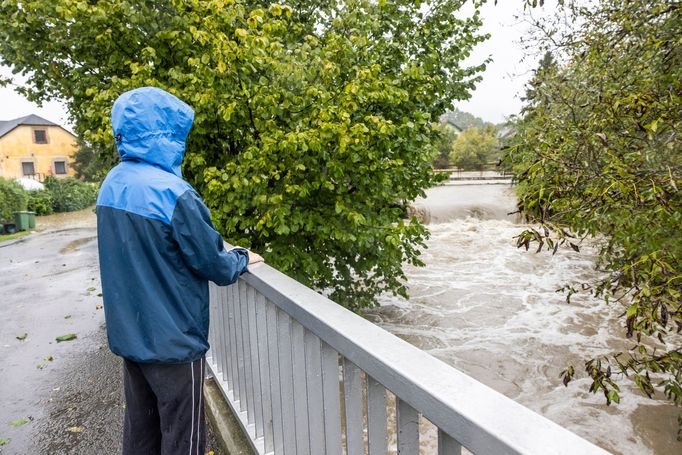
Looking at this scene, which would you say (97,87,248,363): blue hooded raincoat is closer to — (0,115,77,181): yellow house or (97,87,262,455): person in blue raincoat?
(97,87,262,455): person in blue raincoat

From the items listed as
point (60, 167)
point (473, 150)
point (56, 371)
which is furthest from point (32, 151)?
point (56, 371)

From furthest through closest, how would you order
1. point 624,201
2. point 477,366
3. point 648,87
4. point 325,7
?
point 477,366 → point 325,7 → point 648,87 → point 624,201

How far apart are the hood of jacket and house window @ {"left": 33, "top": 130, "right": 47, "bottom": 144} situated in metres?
54.2

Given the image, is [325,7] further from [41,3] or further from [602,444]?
[602,444]

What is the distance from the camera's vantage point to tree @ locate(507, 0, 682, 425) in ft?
9.36

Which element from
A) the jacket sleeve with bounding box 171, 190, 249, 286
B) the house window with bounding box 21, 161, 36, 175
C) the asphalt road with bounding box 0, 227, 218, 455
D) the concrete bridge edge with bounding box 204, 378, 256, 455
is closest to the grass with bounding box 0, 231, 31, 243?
the asphalt road with bounding box 0, 227, 218, 455

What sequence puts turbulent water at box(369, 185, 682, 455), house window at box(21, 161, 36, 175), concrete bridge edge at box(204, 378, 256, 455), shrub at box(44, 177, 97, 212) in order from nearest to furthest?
concrete bridge edge at box(204, 378, 256, 455) < turbulent water at box(369, 185, 682, 455) < shrub at box(44, 177, 97, 212) < house window at box(21, 161, 36, 175)

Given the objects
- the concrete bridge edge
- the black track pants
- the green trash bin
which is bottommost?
the green trash bin

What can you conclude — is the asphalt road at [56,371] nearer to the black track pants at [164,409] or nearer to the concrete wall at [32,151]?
the black track pants at [164,409]

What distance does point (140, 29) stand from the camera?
5.11m

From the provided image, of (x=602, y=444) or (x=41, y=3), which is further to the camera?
(x=602, y=444)

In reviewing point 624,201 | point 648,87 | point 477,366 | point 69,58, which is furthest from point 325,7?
point 477,366

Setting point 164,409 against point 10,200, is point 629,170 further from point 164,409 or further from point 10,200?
point 10,200

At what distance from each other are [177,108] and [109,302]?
909 millimetres
